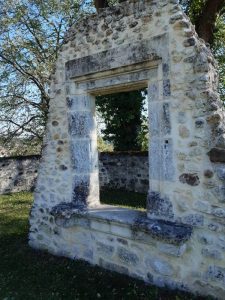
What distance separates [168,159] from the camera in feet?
13.0

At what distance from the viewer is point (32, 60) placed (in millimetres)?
13750

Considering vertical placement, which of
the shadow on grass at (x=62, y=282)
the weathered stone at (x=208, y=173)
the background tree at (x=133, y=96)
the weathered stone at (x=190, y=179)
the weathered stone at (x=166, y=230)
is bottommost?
the shadow on grass at (x=62, y=282)

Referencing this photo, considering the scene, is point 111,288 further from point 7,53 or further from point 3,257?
point 7,53

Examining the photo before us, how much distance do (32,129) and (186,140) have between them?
11.6 metres

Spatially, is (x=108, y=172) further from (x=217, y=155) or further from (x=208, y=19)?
(x=217, y=155)

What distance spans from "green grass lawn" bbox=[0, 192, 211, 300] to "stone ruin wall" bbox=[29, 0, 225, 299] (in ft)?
0.62

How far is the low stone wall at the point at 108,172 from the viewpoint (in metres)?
10.5

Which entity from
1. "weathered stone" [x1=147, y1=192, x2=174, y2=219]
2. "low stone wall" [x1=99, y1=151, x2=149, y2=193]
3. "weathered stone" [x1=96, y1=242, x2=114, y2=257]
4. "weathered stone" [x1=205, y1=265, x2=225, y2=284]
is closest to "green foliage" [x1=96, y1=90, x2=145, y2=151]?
"low stone wall" [x1=99, y1=151, x2=149, y2=193]

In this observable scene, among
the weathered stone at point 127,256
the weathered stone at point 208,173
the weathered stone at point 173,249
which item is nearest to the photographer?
the weathered stone at point 208,173

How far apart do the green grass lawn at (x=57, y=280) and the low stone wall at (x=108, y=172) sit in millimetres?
5210

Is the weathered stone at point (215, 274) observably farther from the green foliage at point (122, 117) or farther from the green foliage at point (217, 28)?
the green foliage at point (217, 28)

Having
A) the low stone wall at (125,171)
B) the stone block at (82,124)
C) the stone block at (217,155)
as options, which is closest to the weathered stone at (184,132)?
the stone block at (217,155)

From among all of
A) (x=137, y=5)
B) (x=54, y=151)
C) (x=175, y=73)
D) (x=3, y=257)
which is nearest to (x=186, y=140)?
(x=175, y=73)

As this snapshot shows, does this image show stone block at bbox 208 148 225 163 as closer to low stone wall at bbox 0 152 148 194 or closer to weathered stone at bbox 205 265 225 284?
weathered stone at bbox 205 265 225 284
